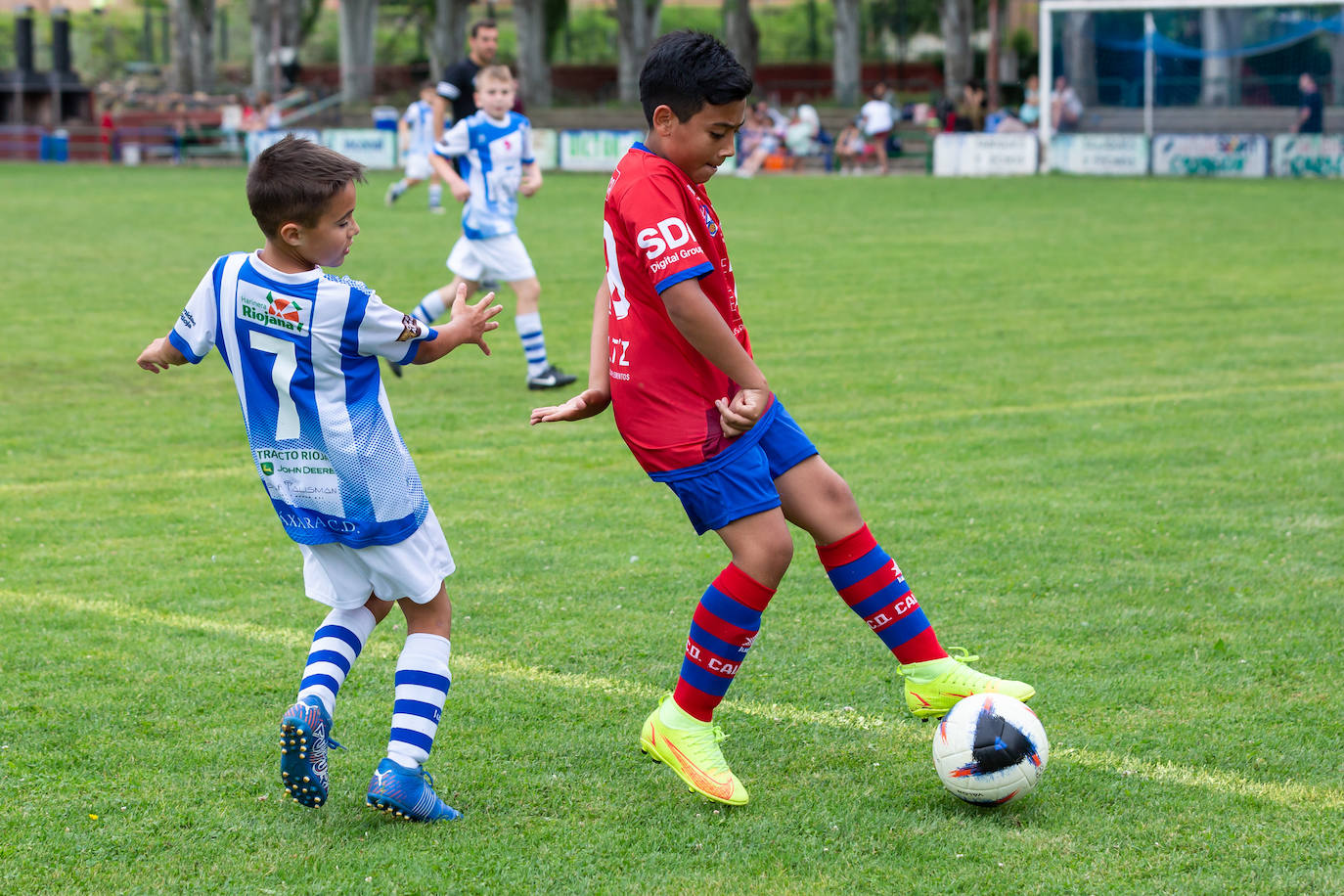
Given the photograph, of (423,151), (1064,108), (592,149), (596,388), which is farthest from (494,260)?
(592,149)

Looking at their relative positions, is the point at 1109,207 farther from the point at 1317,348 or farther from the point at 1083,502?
the point at 1083,502

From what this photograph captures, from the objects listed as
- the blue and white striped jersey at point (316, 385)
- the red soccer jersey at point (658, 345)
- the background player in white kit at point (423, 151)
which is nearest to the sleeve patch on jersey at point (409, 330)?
the blue and white striped jersey at point (316, 385)

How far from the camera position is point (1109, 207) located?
21.5m

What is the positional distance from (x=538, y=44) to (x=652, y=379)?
46.7 metres

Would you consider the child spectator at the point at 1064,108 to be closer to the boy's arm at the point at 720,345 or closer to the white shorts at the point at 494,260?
the white shorts at the point at 494,260

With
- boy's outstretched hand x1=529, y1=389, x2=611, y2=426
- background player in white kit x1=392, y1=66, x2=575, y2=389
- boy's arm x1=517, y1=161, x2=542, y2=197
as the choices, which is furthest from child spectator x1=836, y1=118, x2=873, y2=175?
boy's outstretched hand x1=529, y1=389, x2=611, y2=426

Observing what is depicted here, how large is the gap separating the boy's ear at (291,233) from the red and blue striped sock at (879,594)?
1506mm

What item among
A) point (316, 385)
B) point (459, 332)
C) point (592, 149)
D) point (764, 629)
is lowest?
point (764, 629)

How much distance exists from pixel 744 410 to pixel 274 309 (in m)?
1.09

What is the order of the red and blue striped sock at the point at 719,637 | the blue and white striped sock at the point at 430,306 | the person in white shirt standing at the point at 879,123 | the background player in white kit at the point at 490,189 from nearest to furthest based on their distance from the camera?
the red and blue striped sock at the point at 719,637 → the background player in white kit at the point at 490,189 → the blue and white striped sock at the point at 430,306 → the person in white shirt standing at the point at 879,123

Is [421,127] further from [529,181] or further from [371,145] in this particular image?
[529,181]

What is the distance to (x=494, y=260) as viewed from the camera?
965 centimetres

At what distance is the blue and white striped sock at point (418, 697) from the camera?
3486mm

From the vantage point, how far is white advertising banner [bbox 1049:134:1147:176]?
2895 cm
